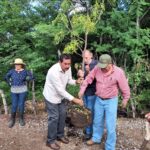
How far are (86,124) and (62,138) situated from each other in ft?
2.09

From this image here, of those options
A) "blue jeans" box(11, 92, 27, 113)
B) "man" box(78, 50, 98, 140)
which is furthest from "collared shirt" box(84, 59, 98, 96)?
"blue jeans" box(11, 92, 27, 113)

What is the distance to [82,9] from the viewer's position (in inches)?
354

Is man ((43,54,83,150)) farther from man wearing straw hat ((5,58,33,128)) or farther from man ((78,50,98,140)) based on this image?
man wearing straw hat ((5,58,33,128))

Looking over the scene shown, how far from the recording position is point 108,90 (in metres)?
5.76

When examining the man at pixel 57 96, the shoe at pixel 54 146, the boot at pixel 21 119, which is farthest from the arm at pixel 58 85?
the boot at pixel 21 119

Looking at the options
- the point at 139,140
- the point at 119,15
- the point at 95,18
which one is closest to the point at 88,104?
the point at 139,140

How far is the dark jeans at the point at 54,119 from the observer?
235 inches

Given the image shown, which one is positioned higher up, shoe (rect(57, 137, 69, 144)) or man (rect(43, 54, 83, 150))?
man (rect(43, 54, 83, 150))

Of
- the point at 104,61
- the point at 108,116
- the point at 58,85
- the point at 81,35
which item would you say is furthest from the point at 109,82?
the point at 81,35

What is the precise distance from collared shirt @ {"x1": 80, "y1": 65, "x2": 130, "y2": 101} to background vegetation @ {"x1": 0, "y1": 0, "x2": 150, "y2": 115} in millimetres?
1918

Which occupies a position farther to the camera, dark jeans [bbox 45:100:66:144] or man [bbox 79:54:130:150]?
dark jeans [bbox 45:100:66:144]

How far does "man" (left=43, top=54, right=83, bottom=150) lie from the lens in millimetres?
5754

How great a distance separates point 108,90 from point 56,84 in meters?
0.92

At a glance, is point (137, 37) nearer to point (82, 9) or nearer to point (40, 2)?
point (82, 9)
